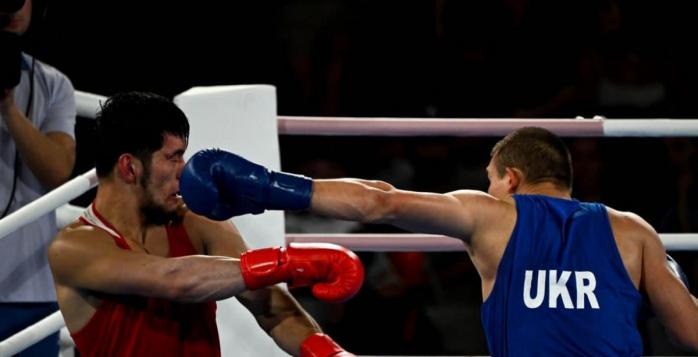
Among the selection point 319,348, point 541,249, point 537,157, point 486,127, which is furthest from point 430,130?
point 319,348

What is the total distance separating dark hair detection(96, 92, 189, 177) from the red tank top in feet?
0.58

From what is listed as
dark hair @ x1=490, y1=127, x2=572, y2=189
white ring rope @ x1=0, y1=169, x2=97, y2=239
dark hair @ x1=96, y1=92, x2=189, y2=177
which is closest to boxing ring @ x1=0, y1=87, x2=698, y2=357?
white ring rope @ x1=0, y1=169, x2=97, y2=239

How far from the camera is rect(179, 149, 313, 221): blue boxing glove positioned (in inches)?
81.4

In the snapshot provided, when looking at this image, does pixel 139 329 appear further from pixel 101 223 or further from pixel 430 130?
pixel 430 130

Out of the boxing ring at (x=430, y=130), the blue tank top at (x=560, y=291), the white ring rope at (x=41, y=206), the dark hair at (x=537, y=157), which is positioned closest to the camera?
the blue tank top at (x=560, y=291)

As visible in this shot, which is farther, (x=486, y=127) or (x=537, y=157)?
(x=486, y=127)

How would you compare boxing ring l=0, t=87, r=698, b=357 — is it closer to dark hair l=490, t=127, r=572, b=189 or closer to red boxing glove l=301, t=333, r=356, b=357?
dark hair l=490, t=127, r=572, b=189

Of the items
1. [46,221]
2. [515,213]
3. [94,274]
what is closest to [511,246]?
[515,213]

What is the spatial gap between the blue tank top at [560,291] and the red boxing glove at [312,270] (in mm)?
412

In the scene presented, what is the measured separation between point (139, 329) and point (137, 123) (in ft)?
1.50

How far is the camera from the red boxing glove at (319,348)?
88.6 inches

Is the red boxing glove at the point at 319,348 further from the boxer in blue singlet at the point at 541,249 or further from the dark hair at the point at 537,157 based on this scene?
the dark hair at the point at 537,157

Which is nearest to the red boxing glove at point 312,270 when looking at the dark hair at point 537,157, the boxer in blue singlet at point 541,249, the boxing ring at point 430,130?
the boxer in blue singlet at point 541,249

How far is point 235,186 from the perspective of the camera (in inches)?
82.0
